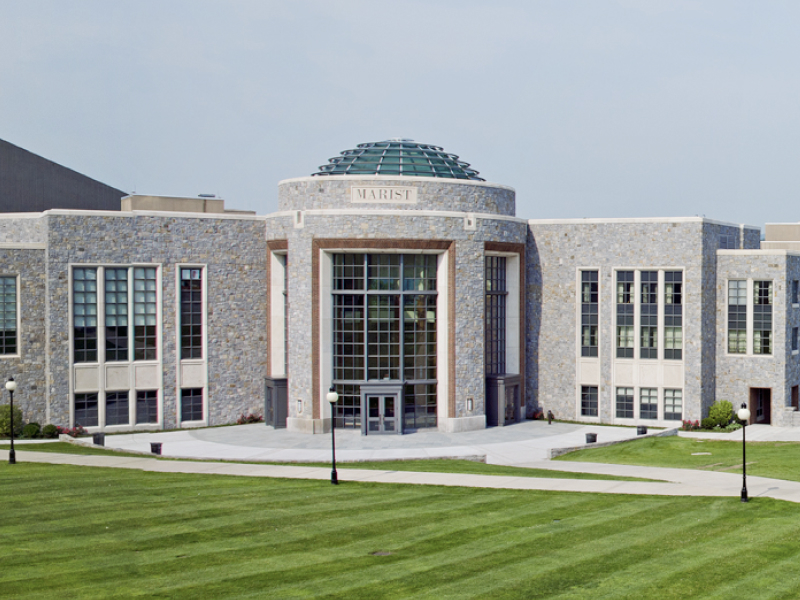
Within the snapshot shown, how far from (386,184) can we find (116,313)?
53.0ft

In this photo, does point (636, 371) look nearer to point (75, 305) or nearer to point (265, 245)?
point (265, 245)

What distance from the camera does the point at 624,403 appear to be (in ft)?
176

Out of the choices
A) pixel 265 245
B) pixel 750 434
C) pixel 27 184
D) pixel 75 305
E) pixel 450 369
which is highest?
pixel 27 184

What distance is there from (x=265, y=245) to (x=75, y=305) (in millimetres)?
10885

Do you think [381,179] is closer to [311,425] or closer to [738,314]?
[311,425]

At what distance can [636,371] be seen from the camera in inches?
2090

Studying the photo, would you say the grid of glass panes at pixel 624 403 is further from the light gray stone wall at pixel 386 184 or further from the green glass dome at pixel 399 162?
the green glass dome at pixel 399 162

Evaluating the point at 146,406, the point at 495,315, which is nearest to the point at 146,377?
the point at 146,406

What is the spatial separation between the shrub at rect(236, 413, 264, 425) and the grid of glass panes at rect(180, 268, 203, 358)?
14.5ft

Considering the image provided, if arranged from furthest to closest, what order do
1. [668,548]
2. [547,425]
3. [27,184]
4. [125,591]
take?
[27,184], [547,425], [668,548], [125,591]

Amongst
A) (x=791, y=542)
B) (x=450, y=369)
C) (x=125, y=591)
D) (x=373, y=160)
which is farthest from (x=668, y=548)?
(x=373, y=160)

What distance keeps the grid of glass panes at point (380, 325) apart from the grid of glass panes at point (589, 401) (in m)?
10.3

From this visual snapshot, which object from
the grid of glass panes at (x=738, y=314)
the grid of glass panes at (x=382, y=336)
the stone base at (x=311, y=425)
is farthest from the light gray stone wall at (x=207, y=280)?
the grid of glass panes at (x=738, y=314)

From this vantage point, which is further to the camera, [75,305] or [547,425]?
[547,425]
